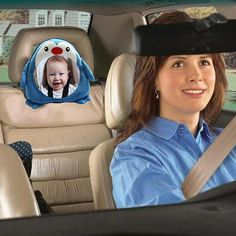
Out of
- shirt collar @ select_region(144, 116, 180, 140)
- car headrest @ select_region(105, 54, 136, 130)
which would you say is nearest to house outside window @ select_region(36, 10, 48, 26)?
car headrest @ select_region(105, 54, 136, 130)

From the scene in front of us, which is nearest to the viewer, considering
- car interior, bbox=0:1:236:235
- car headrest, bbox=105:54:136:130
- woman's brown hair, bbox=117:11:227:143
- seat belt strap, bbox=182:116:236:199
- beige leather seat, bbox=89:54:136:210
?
seat belt strap, bbox=182:116:236:199

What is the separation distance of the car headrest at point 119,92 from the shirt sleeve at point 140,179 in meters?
0.40

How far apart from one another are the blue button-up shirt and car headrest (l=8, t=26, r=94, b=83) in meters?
1.70

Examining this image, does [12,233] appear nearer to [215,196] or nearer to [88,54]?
[215,196]

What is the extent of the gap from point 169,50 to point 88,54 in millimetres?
2574

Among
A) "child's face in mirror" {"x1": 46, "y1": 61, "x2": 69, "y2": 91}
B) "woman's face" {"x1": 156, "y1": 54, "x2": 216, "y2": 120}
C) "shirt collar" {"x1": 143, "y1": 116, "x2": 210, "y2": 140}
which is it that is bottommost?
"child's face in mirror" {"x1": 46, "y1": 61, "x2": 69, "y2": 91}

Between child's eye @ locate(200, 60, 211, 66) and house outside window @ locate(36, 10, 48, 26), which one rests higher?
child's eye @ locate(200, 60, 211, 66)

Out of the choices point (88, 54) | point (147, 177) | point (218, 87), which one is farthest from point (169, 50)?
point (88, 54)

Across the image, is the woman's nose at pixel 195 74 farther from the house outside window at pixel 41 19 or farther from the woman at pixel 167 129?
the house outside window at pixel 41 19

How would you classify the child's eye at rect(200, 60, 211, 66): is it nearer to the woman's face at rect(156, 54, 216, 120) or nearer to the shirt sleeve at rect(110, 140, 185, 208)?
the woman's face at rect(156, 54, 216, 120)

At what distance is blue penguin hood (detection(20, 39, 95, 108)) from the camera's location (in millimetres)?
3131

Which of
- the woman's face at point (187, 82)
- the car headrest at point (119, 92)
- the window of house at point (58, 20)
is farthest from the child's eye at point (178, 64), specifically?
the window of house at point (58, 20)

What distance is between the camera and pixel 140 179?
1.34m

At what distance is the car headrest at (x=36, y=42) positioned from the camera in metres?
3.10
